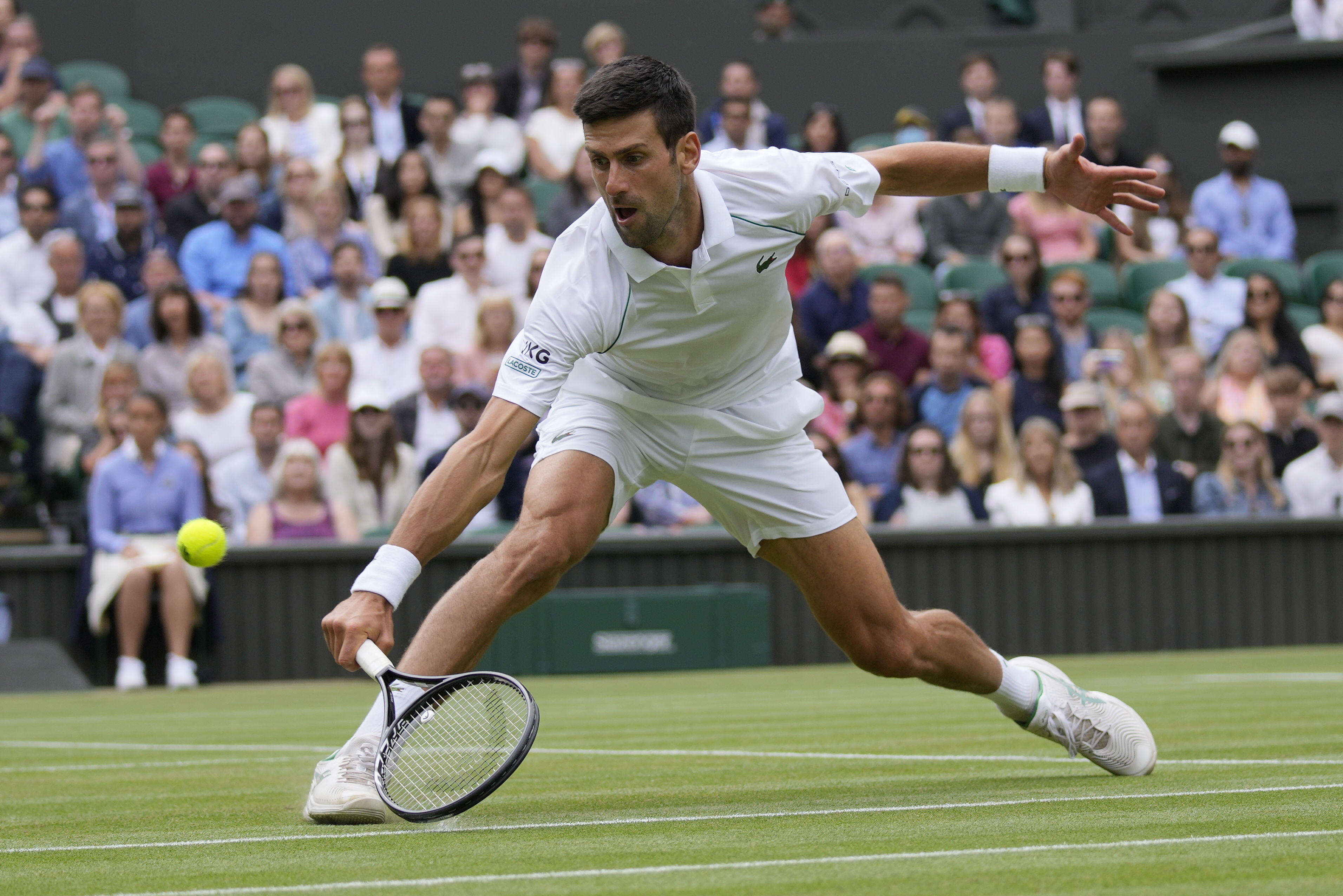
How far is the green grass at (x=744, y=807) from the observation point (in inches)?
127

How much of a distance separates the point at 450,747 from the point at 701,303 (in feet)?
4.08

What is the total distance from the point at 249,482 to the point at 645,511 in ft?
8.67

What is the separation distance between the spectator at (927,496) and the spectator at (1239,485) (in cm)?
157

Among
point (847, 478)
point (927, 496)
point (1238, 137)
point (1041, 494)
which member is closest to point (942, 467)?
point (927, 496)

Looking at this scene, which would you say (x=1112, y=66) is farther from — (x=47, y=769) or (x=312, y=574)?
(x=47, y=769)

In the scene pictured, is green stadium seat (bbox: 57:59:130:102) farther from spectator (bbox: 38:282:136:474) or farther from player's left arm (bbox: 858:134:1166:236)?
player's left arm (bbox: 858:134:1166:236)

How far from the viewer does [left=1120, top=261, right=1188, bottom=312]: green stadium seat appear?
1473 centimetres

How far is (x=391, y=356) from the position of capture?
1291 centimetres

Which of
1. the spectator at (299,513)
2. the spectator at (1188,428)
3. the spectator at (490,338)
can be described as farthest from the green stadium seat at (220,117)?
the spectator at (1188,428)

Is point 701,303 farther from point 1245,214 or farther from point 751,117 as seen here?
point 1245,214

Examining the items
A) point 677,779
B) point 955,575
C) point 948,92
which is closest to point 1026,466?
point 955,575

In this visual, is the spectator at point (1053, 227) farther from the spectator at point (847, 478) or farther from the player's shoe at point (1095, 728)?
the player's shoe at point (1095, 728)

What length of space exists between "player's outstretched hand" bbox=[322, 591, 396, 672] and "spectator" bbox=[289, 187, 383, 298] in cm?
986

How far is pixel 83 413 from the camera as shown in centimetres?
1219
